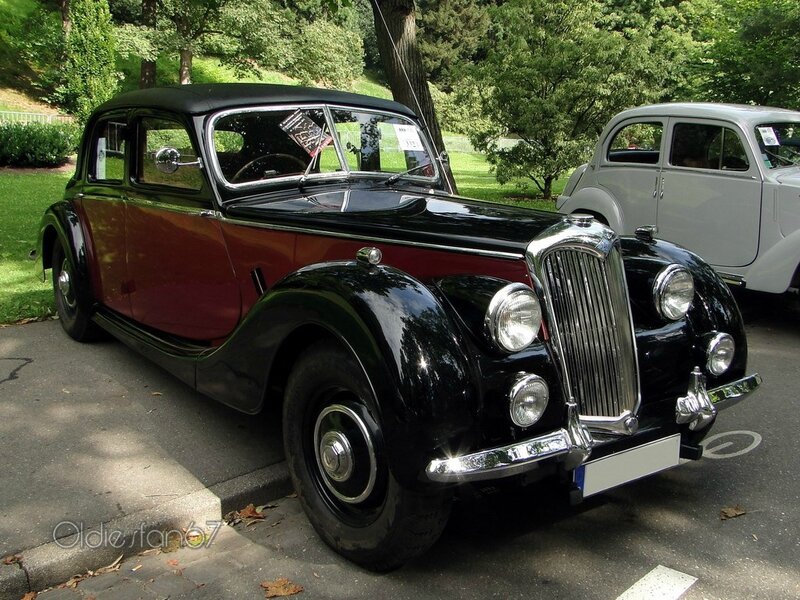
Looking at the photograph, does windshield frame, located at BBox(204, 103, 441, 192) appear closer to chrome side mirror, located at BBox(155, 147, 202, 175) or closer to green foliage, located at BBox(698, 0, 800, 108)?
chrome side mirror, located at BBox(155, 147, 202, 175)

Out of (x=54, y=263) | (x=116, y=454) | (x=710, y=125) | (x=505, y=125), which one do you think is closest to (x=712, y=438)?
(x=116, y=454)

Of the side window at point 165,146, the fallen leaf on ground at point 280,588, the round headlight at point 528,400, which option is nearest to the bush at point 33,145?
the side window at point 165,146

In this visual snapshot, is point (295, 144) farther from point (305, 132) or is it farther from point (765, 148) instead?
point (765, 148)

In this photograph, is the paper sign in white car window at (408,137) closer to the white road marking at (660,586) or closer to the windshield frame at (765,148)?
the white road marking at (660,586)

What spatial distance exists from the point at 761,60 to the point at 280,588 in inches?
526

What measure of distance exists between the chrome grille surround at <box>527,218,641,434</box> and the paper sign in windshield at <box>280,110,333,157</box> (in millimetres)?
1706

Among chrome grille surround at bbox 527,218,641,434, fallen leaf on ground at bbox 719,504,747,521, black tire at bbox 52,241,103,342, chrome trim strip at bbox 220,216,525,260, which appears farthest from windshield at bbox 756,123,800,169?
black tire at bbox 52,241,103,342

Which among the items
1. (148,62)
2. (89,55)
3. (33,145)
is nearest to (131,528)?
(33,145)

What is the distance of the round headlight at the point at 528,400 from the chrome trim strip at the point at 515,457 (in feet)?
0.26

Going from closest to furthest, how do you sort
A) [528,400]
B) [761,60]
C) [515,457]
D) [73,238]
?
[515,457]
[528,400]
[73,238]
[761,60]

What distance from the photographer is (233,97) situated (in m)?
3.99

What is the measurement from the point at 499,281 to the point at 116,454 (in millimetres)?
2212

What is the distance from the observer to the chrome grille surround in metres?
2.77

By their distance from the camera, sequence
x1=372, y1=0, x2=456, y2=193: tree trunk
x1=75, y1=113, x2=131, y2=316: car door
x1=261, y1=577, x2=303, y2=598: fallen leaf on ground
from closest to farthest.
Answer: x1=261, y1=577, x2=303, y2=598: fallen leaf on ground
x1=75, y1=113, x2=131, y2=316: car door
x1=372, y1=0, x2=456, y2=193: tree trunk
